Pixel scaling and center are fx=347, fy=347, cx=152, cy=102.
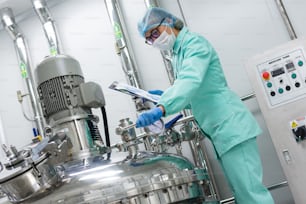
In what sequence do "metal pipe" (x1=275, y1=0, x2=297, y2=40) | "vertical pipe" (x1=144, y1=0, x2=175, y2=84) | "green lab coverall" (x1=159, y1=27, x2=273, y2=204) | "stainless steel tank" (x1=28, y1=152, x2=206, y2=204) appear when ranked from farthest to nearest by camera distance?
"vertical pipe" (x1=144, y1=0, x2=175, y2=84)
"metal pipe" (x1=275, y1=0, x2=297, y2=40)
"green lab coverall" (x1=159, y1=27, x2=273, y2=204)
"stainless steel tank" (x1=28, y1=152, x2=206, y2=204)

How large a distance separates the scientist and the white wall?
65cm

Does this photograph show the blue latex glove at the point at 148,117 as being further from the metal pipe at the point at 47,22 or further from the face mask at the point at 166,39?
the metal pipe at the point at 47,22

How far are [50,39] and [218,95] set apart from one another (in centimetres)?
145

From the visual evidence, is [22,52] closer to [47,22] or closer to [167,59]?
[47,22]

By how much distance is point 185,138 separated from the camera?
187 cm

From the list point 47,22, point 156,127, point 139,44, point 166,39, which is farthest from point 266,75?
point 47,22

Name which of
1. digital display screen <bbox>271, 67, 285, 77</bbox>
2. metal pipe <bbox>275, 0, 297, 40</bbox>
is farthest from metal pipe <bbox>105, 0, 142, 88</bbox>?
metal pipe <bbox>275, 0, 297, 40</bbox>

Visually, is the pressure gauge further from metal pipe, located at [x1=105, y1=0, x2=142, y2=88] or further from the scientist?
metal pipe, located at [x1=105, y1=0, x2=142, y2=88]

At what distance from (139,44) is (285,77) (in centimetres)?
108

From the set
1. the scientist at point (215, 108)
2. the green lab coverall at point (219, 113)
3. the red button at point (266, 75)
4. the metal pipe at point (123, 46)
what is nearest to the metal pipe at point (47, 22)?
the metal pipe at point (123, 46)

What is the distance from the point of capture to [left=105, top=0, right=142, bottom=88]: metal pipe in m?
2.28

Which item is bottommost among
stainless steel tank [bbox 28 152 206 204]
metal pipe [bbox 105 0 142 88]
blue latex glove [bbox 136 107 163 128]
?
stainless steel tank [bbox 28 152 206 204]

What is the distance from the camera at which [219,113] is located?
150 cm

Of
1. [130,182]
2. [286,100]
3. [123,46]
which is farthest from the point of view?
[123,46]
